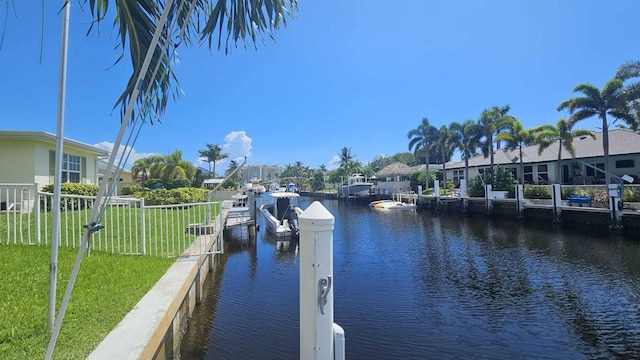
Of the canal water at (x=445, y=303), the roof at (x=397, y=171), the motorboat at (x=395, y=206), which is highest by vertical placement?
the roof at (x=397, y=171)

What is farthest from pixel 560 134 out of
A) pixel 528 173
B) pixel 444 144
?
pixel 444 144

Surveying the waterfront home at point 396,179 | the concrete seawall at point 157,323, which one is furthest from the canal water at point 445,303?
the waterfront home at point 396,179

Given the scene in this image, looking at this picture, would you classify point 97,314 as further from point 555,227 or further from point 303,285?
point 555,227

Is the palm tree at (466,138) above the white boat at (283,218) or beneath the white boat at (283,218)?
above

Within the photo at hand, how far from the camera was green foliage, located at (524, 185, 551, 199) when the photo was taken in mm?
23194

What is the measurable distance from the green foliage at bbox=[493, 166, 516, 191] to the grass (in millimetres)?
28353

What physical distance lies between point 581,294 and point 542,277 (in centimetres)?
149

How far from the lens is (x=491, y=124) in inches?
1231

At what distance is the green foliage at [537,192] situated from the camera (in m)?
23.2

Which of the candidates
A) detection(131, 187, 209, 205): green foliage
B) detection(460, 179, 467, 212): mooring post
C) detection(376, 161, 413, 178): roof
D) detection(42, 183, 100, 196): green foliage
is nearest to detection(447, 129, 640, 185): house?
detection(460, 179, 467, 212): mooring post

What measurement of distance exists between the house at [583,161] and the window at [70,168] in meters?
30.9

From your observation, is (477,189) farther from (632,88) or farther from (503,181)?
(632,88)

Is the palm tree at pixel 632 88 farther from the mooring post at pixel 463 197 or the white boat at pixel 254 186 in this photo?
the white boat at pixel 254 186

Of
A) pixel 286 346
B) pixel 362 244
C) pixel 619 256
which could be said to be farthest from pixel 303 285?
pixel 619 256
